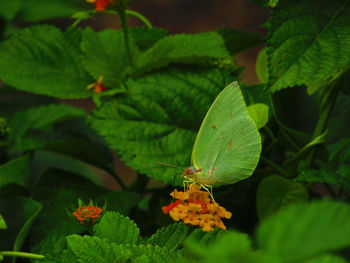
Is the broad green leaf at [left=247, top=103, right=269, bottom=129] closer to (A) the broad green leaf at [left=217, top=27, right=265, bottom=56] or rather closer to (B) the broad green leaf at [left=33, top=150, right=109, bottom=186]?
(A) the broad green leaf at [left=217, top=27, right=265, bottom=56]

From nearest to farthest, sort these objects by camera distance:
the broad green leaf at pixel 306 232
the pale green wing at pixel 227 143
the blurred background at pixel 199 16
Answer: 1. the broad green leaf at pixel 306 232
2. the pale green wing at pixel 227 143
3. the blurred background at pixel 199 16

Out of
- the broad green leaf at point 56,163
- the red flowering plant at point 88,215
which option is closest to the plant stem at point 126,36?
the red flowering plant at point 88,215

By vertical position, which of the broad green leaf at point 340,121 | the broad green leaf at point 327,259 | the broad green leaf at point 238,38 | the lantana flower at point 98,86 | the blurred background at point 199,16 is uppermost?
the broad green leaf at point 327,259

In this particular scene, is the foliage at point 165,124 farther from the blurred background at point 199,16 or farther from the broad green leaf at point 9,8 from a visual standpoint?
the blurred background at point 199,16

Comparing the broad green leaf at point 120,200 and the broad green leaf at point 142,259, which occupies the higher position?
the broad green leaf at point 142,259

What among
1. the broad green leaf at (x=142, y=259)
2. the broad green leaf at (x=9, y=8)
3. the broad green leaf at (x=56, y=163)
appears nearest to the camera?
the broad green leaf at (x=142, y=259)

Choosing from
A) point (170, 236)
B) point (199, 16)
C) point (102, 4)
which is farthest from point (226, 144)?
point (199, 16)
